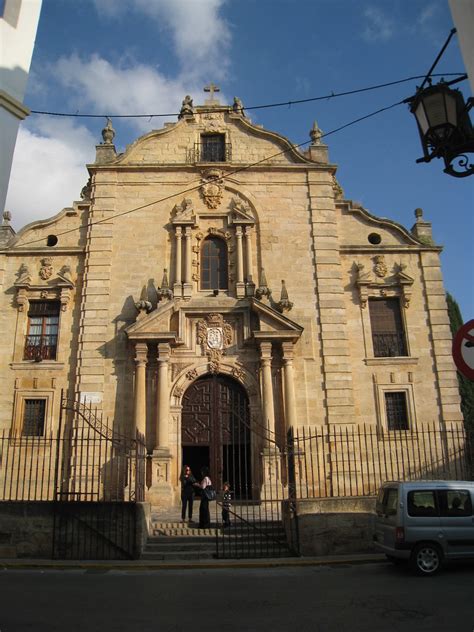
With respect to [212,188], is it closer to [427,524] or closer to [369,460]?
[369,460]

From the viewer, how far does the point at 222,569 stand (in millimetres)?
11125

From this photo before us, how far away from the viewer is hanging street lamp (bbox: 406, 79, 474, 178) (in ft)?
18.1

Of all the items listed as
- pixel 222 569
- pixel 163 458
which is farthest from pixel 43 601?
pixel 163 458

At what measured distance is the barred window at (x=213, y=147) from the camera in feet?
69.2

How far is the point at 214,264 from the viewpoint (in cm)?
1986

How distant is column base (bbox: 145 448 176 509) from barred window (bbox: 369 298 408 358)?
763 centimetres

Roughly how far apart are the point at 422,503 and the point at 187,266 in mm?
11186

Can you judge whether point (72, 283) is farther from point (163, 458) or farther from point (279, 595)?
point (279, 595)

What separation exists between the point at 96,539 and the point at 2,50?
9522mm

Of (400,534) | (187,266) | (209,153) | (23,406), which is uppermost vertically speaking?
(209,153)

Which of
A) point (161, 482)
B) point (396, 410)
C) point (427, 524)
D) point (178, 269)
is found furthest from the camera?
point (178, 269)

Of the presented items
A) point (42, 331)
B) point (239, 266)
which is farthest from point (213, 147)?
point (42, 331)

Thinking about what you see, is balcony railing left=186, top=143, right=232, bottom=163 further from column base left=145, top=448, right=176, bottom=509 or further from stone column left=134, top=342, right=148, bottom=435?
column base left=145, top=448, right=176, bottom=509

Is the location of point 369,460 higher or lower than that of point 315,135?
lower
